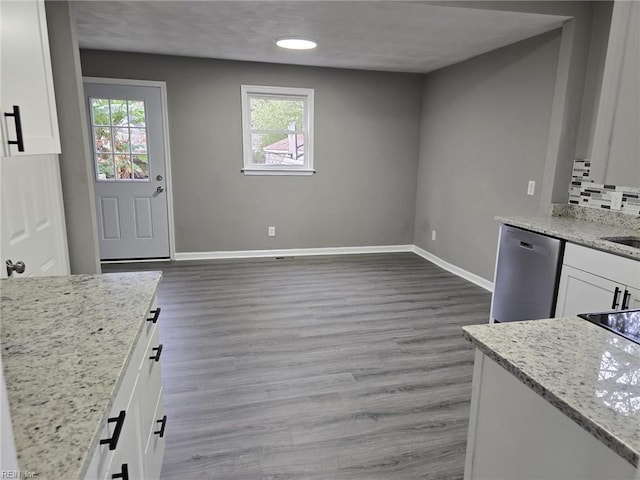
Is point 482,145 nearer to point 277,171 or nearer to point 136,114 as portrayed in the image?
point 277,171

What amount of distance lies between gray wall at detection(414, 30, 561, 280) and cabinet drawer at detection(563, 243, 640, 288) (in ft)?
4.10

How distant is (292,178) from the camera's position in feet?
17.0

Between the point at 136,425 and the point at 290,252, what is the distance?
13.7ft

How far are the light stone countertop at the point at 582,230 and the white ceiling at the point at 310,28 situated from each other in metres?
1.45

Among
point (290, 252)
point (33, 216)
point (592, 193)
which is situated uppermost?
point (592, 193)

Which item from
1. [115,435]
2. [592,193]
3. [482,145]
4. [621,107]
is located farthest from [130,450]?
[482,145]

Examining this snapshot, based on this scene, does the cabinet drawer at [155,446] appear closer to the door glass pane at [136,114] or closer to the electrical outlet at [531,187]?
the electrical outlet at [531,187]

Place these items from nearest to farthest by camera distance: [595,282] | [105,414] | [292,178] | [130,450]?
[105,414], [130,450], [595,282], [292,178]

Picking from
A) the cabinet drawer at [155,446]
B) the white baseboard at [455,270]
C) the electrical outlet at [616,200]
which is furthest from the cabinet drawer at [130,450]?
the white baseboard at [455,270]

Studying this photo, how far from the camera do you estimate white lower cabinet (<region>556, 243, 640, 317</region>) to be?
2131mm

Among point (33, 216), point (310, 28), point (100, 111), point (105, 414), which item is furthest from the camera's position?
point (100, 111)

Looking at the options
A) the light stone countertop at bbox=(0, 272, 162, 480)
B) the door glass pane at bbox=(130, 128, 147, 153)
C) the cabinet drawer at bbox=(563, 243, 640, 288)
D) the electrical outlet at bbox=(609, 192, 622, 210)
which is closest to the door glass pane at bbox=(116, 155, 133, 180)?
the door glass pane at bbox=(130, 128, 147, 153)

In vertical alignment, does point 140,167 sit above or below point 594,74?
below

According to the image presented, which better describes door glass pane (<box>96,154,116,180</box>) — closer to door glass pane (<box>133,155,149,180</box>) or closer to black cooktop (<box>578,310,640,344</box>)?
door glass pane (<box>133,155,149,180</box>)
